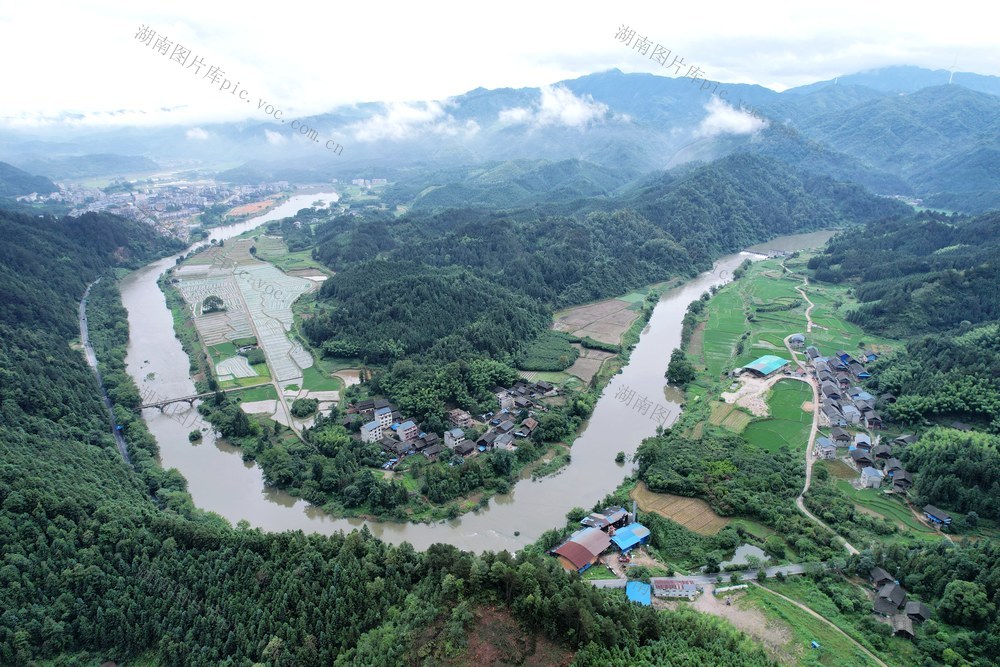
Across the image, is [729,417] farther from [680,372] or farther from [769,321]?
[769,321]

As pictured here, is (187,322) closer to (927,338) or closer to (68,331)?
(68,331)

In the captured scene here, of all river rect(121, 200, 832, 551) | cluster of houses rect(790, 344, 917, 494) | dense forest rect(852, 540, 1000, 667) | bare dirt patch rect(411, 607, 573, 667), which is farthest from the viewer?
cluster of houses rect(790, 344, 917, 494)

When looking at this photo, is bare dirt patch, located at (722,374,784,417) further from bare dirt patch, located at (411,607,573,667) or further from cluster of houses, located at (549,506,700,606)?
bare dirt patch, located at (411,607,573,667)

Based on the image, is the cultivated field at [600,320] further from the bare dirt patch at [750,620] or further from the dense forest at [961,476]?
the bare dirt patch at [750,620]

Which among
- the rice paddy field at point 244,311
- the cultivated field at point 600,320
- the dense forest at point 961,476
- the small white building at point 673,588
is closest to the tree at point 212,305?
the rice paddy field at point 244,311

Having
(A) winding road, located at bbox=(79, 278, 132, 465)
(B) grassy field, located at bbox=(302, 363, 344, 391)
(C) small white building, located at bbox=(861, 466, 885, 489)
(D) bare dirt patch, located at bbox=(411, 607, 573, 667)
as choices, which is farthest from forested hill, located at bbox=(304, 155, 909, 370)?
(D) bare dirt patch, located at bbox=(411, 607, 573, 667)

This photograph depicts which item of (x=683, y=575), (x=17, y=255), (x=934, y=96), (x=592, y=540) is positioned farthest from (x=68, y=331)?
(x=934, y=96)
